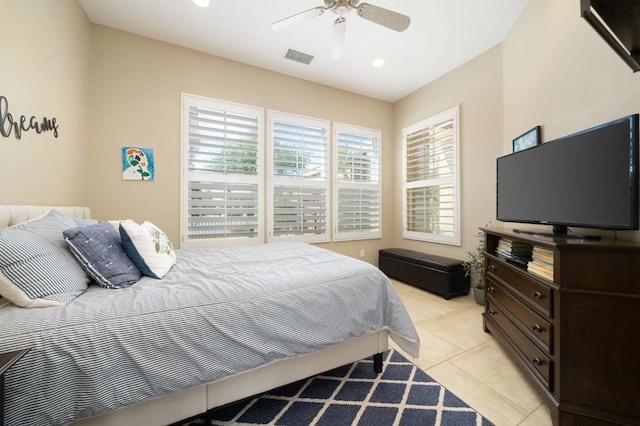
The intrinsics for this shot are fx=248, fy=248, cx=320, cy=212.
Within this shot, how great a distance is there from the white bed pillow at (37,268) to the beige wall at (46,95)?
23.9 inches

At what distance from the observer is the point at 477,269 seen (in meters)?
3.11

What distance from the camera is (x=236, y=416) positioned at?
1392 millimetres

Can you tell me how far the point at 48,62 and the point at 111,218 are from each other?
1467mm

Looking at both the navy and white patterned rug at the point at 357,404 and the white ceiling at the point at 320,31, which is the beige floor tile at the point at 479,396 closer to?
the navy and white patterned rug at the point at 357,404

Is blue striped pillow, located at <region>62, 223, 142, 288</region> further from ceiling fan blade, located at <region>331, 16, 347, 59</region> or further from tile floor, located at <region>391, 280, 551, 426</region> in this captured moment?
ceiling fan blade, located at <region>331, 16, 347, 59</region>

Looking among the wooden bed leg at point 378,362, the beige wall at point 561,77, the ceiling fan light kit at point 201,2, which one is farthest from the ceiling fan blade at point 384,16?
the wooden bed leg at point 378,362

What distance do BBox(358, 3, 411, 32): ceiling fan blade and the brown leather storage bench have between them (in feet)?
8.76

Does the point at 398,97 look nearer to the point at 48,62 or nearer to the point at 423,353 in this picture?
the point at 423,353

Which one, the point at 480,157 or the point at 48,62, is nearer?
the point at 48,62

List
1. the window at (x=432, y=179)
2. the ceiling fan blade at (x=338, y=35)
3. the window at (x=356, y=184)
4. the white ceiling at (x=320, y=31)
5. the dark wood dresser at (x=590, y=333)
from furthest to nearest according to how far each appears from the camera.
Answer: the window at (x=356, y=184) → the window at (x=432, y=179) → the white ceiling at (x=320, y=31) → the ceiling fan blade at (x=338, y=35) → the dark wood dresser at (x=590, y=333)

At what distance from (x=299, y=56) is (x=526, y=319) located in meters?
3.53

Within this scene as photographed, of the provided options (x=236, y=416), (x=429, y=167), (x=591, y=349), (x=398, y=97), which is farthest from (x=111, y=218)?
(x=398, y=97)

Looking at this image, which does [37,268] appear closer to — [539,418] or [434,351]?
[434,351]

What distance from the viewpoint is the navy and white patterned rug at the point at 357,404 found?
4.46ft
